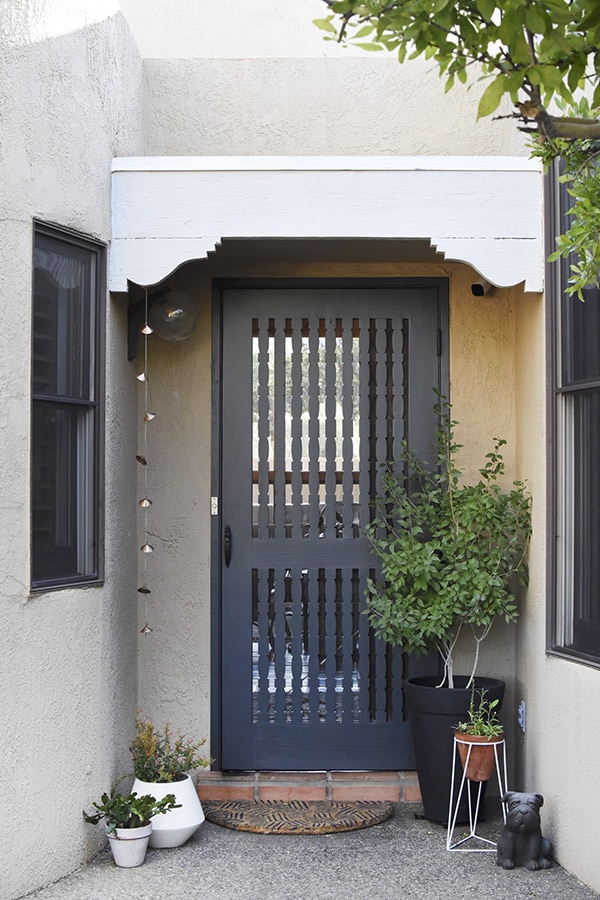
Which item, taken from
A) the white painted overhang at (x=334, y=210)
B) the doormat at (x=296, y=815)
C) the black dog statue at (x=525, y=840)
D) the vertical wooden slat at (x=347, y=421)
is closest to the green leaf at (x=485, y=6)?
the white painted overhang at (x=334, y=210)

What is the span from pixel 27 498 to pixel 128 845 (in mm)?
1392

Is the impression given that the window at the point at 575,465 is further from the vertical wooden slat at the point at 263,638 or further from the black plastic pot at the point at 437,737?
the vertical wooden slat at the point at 263,638

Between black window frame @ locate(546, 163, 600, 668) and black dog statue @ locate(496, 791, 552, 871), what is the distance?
59cm

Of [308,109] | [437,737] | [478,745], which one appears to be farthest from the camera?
[308,109]

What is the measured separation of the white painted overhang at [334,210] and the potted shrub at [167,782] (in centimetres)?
194

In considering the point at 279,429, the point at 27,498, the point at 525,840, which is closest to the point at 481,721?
the point at 525,840

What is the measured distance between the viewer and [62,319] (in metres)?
3.98

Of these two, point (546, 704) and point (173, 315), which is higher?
point (173, 315)

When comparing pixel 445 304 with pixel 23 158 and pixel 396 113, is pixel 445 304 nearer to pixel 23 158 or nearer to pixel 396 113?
pixel 396 113

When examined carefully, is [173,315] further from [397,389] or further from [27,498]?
[27,498]

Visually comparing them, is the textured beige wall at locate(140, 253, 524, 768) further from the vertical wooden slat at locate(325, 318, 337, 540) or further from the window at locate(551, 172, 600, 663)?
the window at locate(551, 172, 600, 663)

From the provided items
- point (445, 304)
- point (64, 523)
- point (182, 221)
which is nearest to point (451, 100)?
point (445, 304)

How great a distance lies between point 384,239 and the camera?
4.34 metres

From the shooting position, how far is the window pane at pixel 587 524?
12.5 ft
